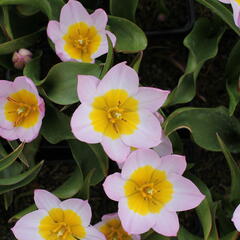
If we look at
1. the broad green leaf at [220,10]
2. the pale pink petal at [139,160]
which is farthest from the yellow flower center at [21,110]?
the broad green leaf at [220,10]

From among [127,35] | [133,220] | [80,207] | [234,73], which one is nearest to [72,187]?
[80,207]

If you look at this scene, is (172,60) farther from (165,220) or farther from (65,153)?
(165,220)

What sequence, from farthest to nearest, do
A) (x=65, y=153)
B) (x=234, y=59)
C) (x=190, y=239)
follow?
(x=65, y=153) < (x=234, y=59) < (x=190, y=239)

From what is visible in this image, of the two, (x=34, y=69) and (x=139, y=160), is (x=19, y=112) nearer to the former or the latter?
(x=34, y=69)

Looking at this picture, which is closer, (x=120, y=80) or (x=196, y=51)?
(x=120, y=80)

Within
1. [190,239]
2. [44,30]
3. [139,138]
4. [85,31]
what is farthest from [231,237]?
[44,30]

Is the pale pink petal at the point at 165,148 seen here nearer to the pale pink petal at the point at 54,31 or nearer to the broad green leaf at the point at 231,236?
the broad green leaf at the point at 231,236
